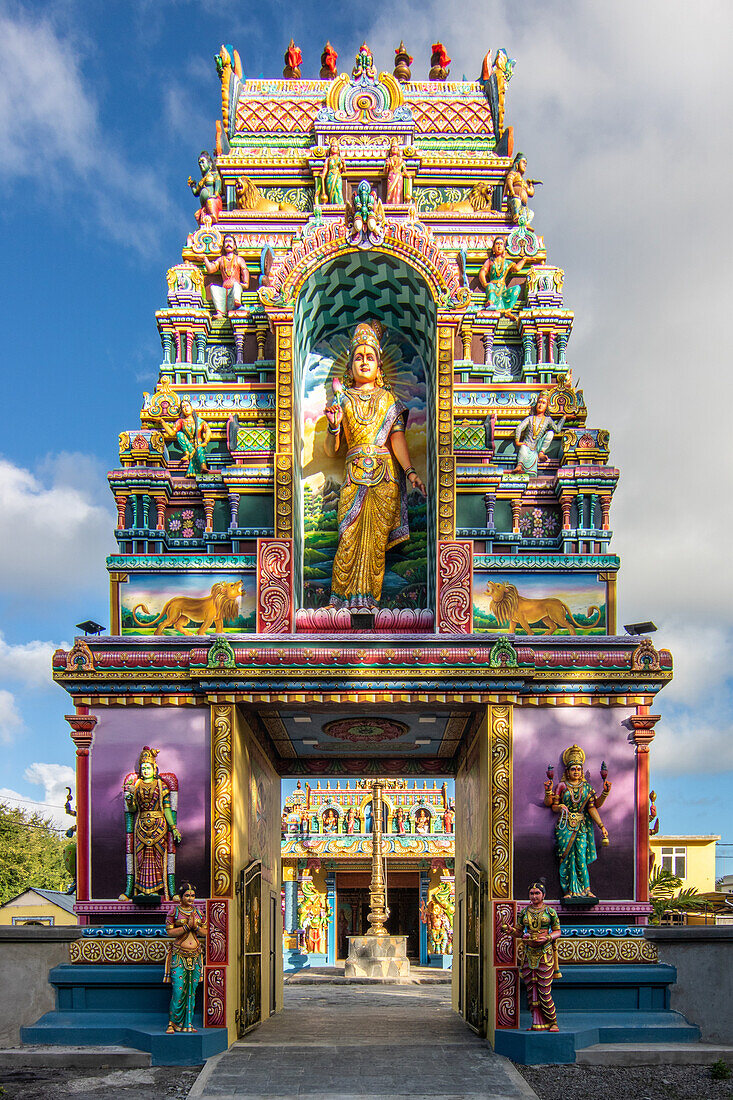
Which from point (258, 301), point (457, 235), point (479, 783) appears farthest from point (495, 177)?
point (479, 783)

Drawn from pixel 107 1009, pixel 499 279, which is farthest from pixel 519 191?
pixel 107 1009

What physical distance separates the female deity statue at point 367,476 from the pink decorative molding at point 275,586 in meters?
1.33

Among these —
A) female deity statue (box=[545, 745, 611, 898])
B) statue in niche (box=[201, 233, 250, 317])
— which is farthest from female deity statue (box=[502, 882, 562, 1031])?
statue in niche (box=[201, 233, 250, 317])

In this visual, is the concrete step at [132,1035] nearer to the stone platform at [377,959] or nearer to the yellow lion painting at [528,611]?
the yellow lion painting at [528,611]

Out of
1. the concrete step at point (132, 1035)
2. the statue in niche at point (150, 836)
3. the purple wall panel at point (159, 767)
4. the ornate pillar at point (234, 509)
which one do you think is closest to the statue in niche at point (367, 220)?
the ornate pillar at point (234, 509)

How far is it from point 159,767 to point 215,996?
309 centimetres

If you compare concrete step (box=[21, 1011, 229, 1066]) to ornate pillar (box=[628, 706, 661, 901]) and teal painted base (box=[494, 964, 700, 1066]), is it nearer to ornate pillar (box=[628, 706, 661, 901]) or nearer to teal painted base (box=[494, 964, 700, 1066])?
teal painted base (box=[494, 964, 700, 1066])

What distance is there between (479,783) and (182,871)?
4.77m

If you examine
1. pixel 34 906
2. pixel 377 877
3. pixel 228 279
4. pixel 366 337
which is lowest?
pixel 34 906

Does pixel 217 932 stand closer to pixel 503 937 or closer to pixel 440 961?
A: pixel 503 937

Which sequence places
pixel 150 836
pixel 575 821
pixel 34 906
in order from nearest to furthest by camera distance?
pixel 150 836
pixel 575 821
pixel 34 906

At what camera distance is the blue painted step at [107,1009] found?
14062 millimetres

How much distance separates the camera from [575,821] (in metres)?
14.9

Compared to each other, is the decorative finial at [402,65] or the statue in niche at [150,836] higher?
the decorative finial at [402,65]
